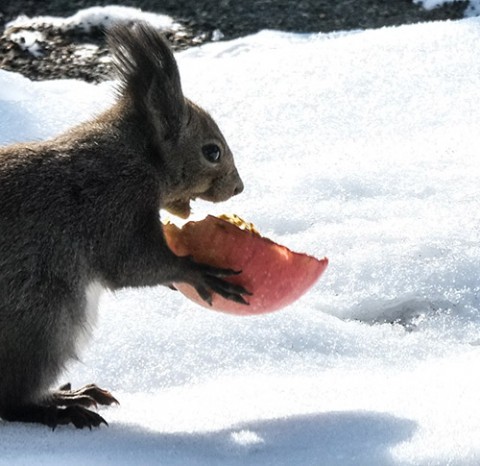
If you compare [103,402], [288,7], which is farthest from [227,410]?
[288,7]

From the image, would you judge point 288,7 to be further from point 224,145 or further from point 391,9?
point 224,145

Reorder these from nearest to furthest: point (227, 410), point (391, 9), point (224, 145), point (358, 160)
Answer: point (227, 410), point (224, 145), point (358, 160), point (391, 9)

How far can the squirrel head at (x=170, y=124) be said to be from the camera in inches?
144

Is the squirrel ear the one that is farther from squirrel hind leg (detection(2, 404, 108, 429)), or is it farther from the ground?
the ground

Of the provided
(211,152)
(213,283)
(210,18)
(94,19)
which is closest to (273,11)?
(210,18)

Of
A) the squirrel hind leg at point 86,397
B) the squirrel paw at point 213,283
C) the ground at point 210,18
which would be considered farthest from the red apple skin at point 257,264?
the ground at point 210,18

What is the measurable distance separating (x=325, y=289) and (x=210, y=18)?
315cm

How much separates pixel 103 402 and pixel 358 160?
2.14m

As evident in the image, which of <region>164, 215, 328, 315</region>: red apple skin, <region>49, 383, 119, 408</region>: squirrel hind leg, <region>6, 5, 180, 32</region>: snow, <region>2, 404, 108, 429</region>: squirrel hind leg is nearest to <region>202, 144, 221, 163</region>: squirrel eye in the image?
<region>164, 215, 328, 315</region>: red apple skin

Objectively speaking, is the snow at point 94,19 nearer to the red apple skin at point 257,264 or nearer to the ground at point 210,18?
the ground at point 210,18

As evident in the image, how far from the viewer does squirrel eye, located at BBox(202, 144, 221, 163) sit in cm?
381

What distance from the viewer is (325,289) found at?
450 centimetres

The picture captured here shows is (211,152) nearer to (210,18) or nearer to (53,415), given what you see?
(53,415)

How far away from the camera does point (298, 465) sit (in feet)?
9.82
